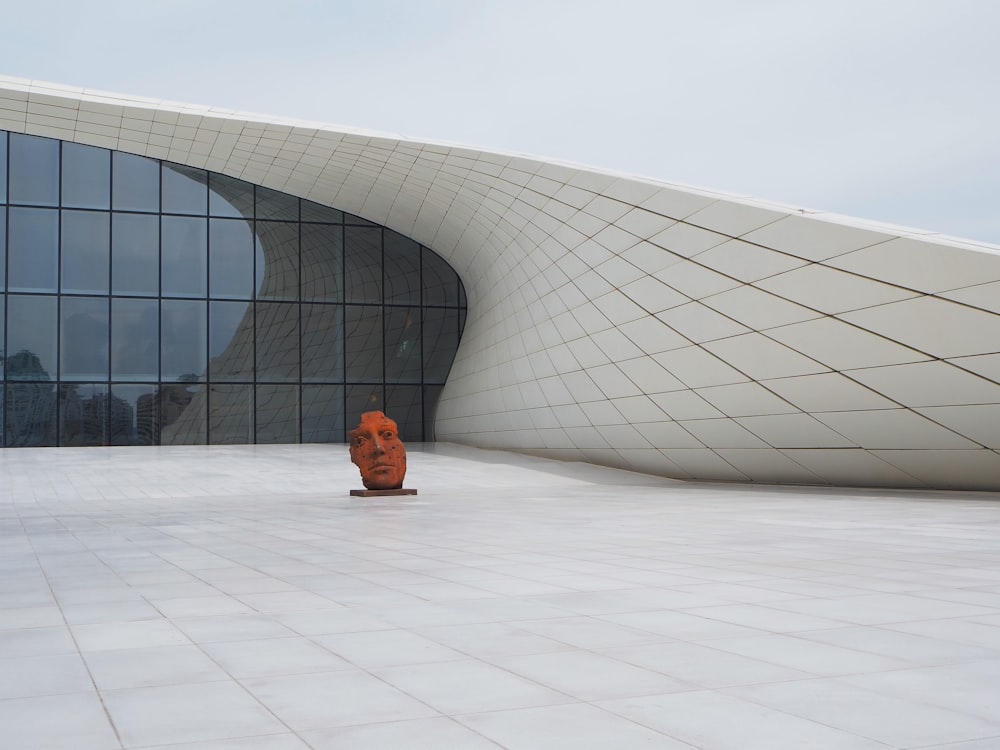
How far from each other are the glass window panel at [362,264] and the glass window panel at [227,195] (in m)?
3.38

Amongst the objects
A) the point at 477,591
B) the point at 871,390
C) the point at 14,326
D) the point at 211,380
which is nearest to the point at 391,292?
the point at 211,380

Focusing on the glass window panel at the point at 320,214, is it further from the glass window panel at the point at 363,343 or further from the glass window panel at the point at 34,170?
the glass window panel at the point at 34,170

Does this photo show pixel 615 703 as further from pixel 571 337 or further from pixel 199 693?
pixel 571 337

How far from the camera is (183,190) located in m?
30.7

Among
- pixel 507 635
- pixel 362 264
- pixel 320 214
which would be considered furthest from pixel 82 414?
pixel 507 635

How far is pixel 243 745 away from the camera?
3059 millimetres

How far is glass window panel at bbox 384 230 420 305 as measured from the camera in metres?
33.1

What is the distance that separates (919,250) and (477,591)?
9.28 meters

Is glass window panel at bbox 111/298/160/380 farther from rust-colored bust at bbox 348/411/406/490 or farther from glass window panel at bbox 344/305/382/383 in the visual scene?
rust-colored bust at bbox 348/411/406/490

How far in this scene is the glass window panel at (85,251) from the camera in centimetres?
2964

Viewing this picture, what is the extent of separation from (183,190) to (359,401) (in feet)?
28.2

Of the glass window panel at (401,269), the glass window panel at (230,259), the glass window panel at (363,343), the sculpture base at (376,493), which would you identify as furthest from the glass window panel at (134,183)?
the sculpture base at (376,493)

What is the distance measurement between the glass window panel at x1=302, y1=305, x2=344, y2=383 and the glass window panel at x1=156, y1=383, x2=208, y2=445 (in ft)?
11.0

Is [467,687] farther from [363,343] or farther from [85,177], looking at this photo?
[85,177]
